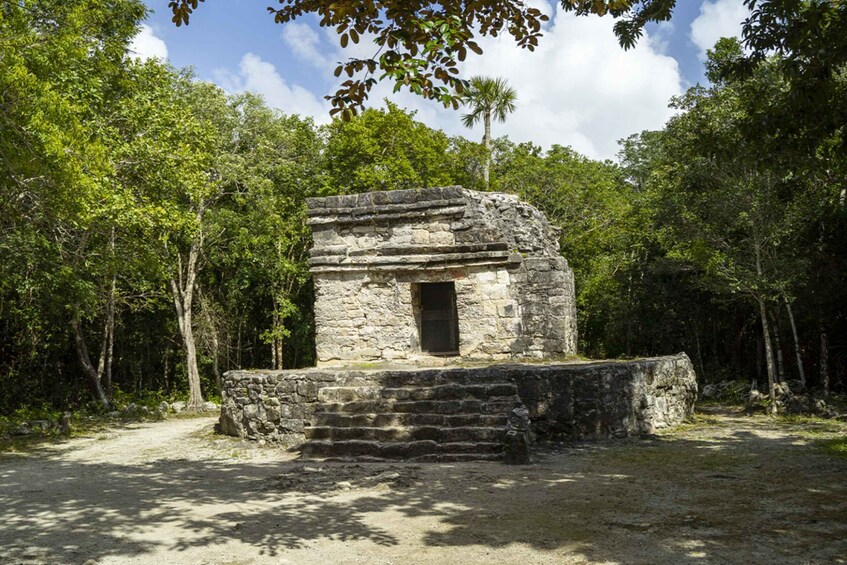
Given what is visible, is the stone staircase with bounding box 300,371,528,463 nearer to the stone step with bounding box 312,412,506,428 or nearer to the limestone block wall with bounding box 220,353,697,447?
the stone step with bounding box 312,412,506,428

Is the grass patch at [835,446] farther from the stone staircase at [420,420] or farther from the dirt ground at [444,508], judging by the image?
the stone staircase at [420,420]

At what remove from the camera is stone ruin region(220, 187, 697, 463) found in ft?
28.5

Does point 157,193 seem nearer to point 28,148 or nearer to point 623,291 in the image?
point 28,148

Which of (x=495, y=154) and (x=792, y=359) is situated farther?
(x=495, y=154)

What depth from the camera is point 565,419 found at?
8.79 metres

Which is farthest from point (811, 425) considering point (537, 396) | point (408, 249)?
point (408, 249)

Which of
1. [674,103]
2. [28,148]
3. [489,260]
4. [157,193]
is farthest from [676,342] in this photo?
[28,148]

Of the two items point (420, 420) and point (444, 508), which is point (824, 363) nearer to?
point (420, 420)

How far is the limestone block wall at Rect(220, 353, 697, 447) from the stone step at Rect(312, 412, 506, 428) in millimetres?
319

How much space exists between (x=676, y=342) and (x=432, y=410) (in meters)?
12.0

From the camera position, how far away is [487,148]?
2188cm

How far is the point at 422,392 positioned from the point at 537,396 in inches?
57.4

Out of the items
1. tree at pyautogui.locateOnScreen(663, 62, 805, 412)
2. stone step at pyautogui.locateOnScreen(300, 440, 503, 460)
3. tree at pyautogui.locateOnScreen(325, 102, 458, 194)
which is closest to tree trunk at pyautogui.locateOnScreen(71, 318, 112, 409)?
tree at pyautogui.locateOnScreen(325, 102, 458, 194)

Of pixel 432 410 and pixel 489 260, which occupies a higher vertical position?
pixel 489 260
